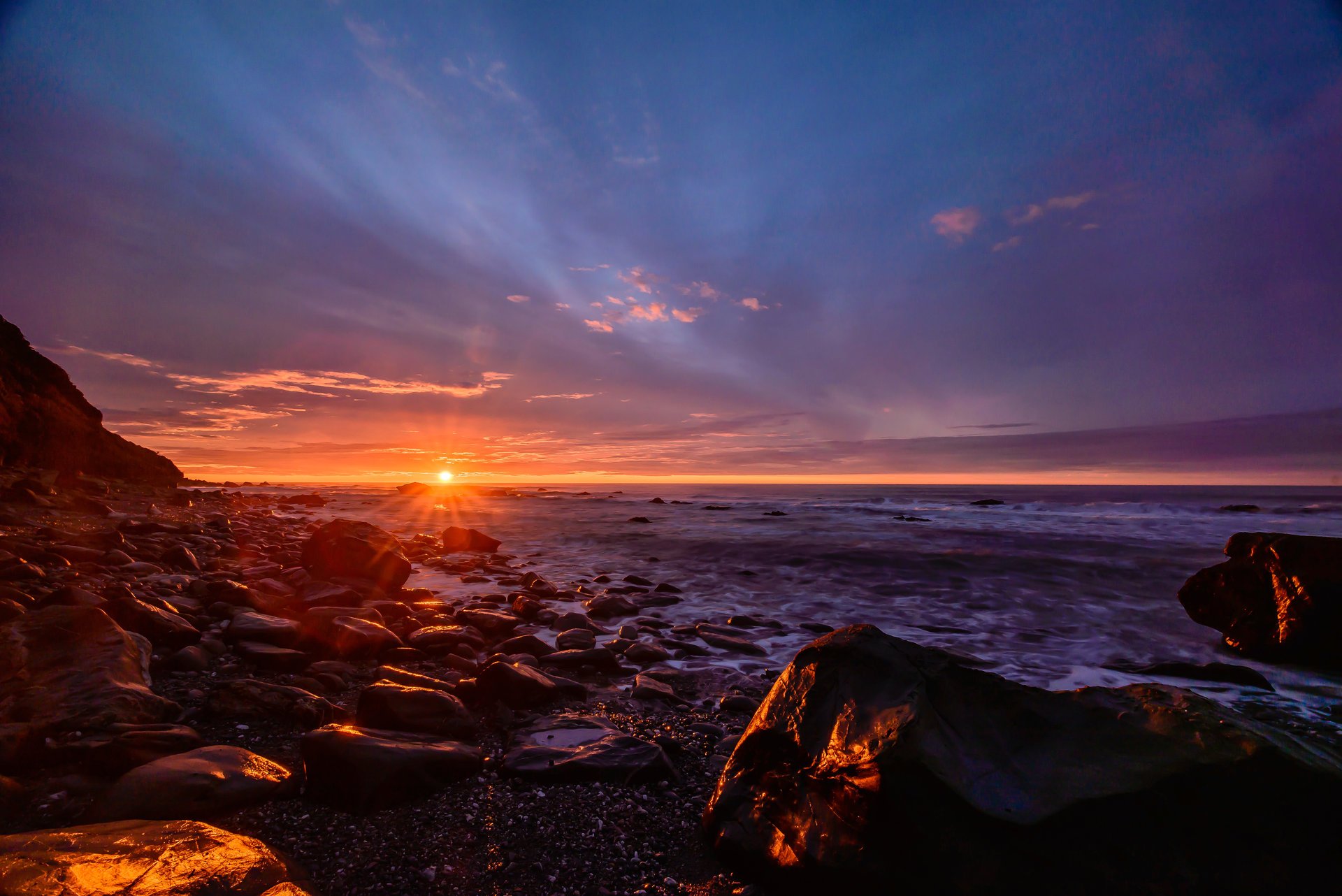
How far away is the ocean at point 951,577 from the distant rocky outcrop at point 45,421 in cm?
758

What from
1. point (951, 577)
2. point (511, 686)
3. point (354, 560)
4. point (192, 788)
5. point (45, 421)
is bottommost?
point (951, 577)

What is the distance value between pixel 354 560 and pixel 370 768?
22.9 feet

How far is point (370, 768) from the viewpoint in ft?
8.48

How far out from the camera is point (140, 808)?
2.16 m

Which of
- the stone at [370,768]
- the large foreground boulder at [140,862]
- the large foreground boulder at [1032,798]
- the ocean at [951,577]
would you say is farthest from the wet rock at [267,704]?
the ocean at [951,577]

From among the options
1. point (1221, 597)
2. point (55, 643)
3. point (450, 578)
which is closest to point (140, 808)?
point (55, 643)

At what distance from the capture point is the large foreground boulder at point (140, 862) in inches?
58.4

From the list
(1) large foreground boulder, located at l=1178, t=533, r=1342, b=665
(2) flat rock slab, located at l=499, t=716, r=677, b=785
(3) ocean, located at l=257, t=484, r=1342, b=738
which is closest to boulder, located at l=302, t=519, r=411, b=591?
(3) ocean, located at l=257, t=484, r=1342, b=738

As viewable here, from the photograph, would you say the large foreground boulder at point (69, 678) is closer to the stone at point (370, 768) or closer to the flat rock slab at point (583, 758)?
the stone at point (370, 768)

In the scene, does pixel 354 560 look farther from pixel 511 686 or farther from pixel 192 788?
pixel 192 788

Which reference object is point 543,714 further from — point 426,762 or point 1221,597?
point 1221,597

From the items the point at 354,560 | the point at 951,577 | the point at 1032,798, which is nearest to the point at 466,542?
the point at 354,560

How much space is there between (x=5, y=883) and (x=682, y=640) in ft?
18.3

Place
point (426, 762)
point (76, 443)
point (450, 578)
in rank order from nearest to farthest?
point (426, 762) < point (450, 578) < point (76, 443)
